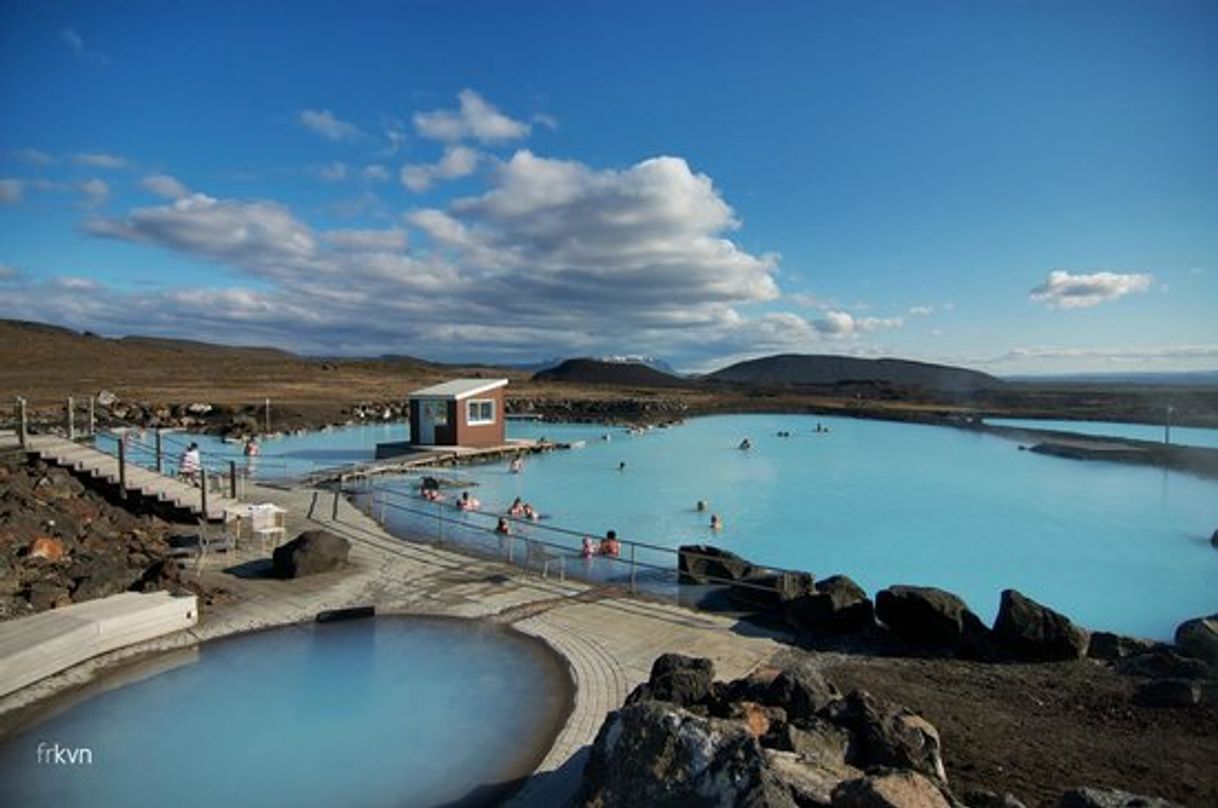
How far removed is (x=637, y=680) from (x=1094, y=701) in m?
4.22

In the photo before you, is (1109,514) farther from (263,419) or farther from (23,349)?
(23,349)

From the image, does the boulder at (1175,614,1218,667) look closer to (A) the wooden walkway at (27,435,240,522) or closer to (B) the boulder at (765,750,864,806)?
(B) the boulder at (765,750,864,806)

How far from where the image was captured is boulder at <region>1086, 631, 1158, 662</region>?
311 inches

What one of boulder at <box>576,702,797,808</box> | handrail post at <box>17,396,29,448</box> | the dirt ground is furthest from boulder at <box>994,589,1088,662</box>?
handrail post at <box>17,396,29,448</box>

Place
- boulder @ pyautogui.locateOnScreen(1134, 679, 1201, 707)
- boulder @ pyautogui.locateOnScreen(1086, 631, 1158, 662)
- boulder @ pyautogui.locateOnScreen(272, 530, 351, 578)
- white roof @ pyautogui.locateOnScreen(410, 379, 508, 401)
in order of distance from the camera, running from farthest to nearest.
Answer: white roof @ pyautogui.locateOnScreen(410, 379, 508, 401), boulder @ pyautogui.locateOnScreen(272, 530, 351, 578), boulder @ pyautogui.locateOnScreen(1086, 631, 1158, 662), boulder @ pyautogui.locateOnScreen(1134, 679, 1201, 707)

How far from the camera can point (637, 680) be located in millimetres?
6832

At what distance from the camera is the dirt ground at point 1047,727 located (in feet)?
16.7

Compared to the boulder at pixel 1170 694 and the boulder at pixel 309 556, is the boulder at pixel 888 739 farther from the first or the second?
the boulder at pixel 309 556

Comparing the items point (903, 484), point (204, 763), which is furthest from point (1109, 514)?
point (204, 763)

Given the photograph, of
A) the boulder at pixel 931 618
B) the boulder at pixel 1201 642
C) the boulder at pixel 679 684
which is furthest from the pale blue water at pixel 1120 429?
the boulder at pixel 679 684

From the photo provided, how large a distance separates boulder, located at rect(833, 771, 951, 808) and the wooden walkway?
38.4ft

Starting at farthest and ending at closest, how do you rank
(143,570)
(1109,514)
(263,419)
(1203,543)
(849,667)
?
(263,419), (1109,514), (1203,543), (143,570), (849,667)

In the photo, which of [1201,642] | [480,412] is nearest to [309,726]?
[1201,642]

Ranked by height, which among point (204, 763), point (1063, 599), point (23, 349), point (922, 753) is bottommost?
point (1063, 599)
